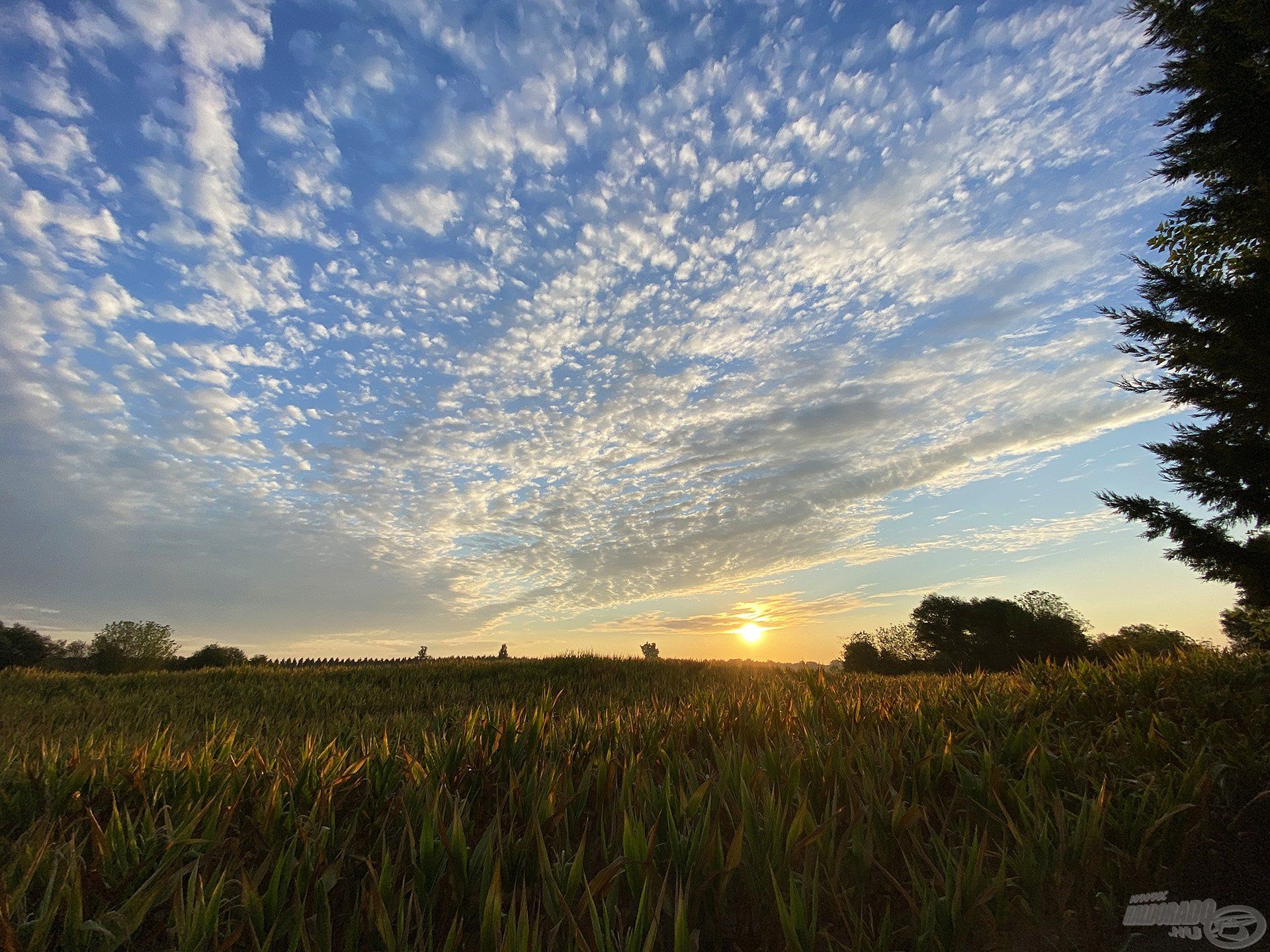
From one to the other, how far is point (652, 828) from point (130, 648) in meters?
50.6

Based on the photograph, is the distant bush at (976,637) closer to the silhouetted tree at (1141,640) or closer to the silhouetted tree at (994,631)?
the silhouetted tree at (994,631)

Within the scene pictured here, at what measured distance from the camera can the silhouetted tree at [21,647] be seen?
125 feet

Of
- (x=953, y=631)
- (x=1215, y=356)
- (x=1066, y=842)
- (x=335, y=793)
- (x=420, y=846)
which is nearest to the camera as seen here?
(x=420, y=846)

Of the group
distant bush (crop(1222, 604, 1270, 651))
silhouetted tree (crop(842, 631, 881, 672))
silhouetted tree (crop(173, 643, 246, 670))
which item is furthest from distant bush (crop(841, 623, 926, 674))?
silhouetted tree (crop(173, 643, 246, 670))

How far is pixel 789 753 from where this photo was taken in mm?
4820

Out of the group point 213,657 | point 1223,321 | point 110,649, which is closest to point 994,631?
point 1223,321

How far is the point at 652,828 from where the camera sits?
9.82 ft

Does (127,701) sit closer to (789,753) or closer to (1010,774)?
(789,753)

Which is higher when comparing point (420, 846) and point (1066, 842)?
point (420, 846)

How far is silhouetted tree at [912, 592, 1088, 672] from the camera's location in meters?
26.8

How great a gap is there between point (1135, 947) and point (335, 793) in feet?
15.6

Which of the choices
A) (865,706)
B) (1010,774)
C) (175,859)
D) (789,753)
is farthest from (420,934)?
(865,706)

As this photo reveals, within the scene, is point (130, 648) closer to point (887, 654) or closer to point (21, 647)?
point (21, 647)

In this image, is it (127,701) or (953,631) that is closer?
(127,701)
